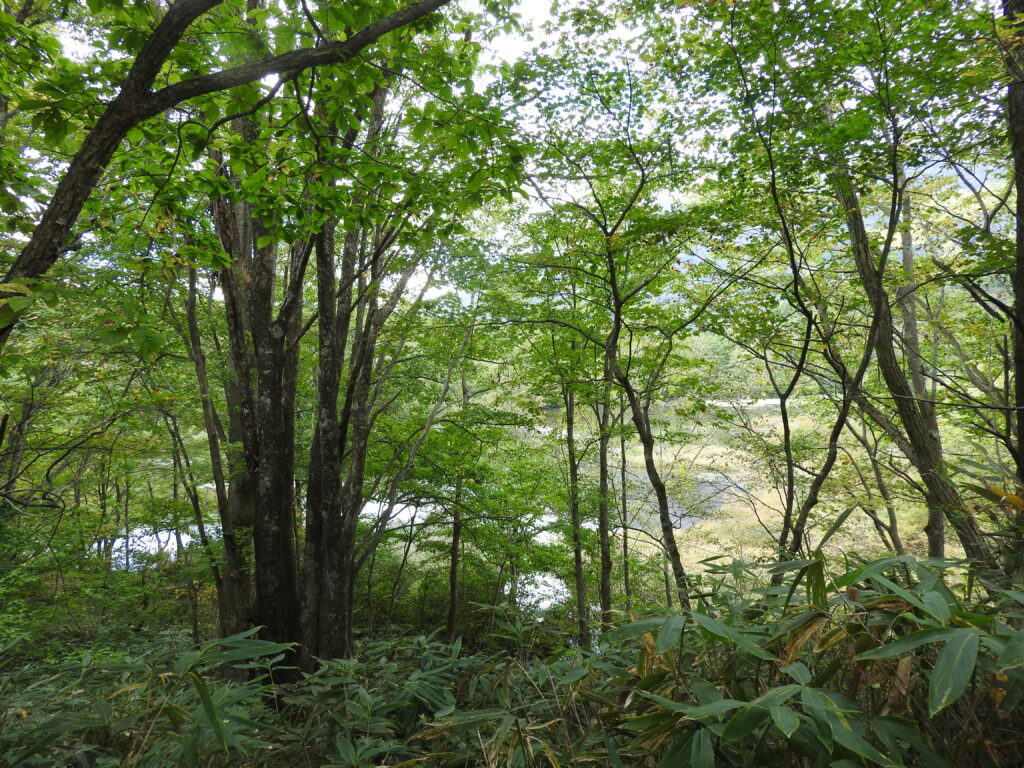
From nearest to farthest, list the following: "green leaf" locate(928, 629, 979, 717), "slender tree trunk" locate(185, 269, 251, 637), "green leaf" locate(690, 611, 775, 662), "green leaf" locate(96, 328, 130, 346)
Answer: "green leaf" locate(928, 629, 979, 717)
"green leaf" locate(690, 611, 775, 662)
"green leaf" locate(96, 328, 130, 346)
"slender tree trunk" locate(185, 269, 251, 637)

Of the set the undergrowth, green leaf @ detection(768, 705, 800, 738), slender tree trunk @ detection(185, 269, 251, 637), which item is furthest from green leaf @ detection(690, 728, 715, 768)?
slender tree trunk @ detection(185, 269, 251, 637)

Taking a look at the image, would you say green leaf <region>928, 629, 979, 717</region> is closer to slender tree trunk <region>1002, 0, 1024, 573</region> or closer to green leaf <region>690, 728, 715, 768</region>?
green leaf <region>690, 728, 715, 768</region>

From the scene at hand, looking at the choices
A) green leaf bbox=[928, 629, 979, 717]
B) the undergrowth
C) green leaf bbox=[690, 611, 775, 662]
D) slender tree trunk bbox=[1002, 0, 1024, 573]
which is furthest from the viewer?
slender tree trunk bbox=[1002, 0, 1024, 573]

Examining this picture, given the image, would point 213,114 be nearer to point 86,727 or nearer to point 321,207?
point 321,207

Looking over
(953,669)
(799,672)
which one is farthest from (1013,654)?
(799,672)

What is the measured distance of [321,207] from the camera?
3.09 metres

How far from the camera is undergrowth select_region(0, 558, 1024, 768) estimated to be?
34.4 inches

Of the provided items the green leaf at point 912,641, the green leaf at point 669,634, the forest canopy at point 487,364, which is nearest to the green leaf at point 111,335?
the forest canopy at point 487,364

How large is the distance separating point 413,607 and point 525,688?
36.7ft

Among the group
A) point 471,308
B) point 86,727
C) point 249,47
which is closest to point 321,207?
point 249,47

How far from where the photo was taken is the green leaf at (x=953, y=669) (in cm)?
76

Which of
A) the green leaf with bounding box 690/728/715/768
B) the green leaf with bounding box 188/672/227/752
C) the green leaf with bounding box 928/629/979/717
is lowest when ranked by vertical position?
the green leaf with bounding box 690/728/715/768

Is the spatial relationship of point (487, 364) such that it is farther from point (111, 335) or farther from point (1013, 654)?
point (1013, 654)

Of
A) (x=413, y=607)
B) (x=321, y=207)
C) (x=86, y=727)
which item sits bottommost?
(x=413, y=607)
